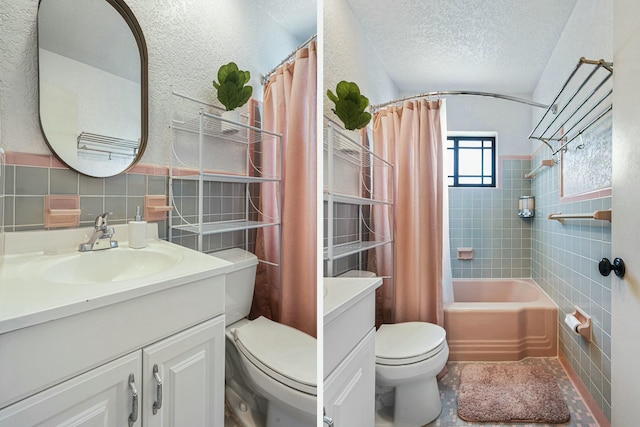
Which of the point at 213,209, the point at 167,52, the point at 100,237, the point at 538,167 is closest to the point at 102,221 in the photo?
the point at 100,237

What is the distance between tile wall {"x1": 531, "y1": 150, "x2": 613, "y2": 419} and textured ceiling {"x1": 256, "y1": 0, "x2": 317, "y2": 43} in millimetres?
507

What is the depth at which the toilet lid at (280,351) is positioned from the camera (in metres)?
0.46

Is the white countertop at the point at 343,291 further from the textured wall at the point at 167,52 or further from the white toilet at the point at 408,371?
the textured wall at the point at 167,52

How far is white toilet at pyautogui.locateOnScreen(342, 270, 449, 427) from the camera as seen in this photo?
0.60 metres

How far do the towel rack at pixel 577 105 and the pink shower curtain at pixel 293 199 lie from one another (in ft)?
1.42

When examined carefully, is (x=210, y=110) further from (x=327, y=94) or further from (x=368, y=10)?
(x=368, y=10)

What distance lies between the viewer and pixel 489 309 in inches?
23.7

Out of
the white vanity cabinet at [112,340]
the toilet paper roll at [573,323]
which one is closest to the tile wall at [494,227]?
the toilet paper roll at [573,323]

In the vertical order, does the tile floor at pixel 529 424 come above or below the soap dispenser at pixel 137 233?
below

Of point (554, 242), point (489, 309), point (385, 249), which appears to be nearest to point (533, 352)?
point (489, 309)

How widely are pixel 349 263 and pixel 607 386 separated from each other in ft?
1.76

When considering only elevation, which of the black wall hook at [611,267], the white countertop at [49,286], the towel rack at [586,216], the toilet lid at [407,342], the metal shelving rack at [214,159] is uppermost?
the metal shelving rack at [214,159]

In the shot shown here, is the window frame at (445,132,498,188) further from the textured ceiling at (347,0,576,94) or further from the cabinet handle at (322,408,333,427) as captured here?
the cabinet handle at (322,408,333,427)

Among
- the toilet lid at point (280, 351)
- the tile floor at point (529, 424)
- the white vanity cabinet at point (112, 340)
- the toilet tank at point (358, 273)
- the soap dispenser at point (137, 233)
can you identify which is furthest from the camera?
the toilet tank at point (358, 273)
